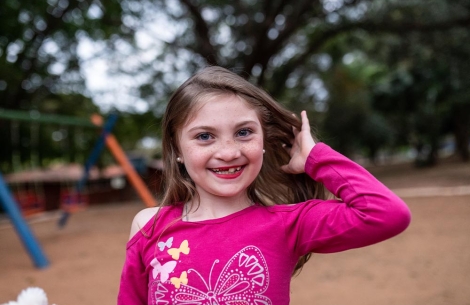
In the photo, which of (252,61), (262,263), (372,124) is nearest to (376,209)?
(262,263)

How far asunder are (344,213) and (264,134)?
454mm

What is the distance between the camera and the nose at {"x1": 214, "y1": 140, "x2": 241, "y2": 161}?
1.34 meters

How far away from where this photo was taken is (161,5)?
10.8 meters

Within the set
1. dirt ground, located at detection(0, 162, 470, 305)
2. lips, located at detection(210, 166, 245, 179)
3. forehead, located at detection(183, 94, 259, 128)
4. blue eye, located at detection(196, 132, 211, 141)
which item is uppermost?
forehead, located at detection(183, 94, 259, 128)

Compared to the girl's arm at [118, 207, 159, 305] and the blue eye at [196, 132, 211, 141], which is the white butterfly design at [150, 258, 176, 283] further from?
the blue eye at [196, 132, 211, 141]

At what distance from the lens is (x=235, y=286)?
1271mm

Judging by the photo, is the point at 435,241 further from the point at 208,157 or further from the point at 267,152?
the point at 208,157

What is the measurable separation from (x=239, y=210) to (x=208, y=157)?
0.71 ft

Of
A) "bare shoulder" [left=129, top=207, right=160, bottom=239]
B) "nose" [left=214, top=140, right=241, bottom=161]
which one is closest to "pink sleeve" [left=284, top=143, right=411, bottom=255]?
"nose" [left=214, top=140, right=241, bottom=161]

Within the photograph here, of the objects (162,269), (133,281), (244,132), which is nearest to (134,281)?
(133,281)

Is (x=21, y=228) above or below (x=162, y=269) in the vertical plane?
below

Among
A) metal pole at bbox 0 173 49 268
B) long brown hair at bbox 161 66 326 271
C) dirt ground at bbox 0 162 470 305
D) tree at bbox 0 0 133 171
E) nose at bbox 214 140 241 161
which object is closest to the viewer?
nose at bbox 214 140 241 161

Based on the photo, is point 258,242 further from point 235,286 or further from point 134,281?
point 134,281

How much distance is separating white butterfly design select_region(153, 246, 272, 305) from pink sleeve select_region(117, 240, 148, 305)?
0.15 m
